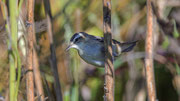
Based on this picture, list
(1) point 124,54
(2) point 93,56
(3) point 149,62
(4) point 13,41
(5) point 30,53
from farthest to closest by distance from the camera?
(1) point 124,54
(2) point 93,56
(3) point 149,62
(5) point 30,53
(4) point 13,41

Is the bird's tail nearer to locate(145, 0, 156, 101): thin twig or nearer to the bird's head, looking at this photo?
the bird's head

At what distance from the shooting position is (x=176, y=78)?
2299 mm

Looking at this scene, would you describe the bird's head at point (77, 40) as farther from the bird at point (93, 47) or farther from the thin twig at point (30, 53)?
the thin twig at point (30, 53)

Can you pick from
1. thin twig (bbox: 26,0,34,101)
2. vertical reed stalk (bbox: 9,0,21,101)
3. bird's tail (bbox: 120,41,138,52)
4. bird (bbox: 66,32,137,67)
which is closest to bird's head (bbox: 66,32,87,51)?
bird (bbox: 66,32,137,67)

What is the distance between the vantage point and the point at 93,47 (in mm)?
1901

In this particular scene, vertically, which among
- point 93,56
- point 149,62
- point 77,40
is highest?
point 77,40

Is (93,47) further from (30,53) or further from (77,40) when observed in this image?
(30,53)

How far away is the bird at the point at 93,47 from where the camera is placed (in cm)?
184

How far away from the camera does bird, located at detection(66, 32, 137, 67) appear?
1838 mm

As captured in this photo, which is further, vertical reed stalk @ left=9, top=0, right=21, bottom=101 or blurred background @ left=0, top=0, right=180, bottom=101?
blurred background @ left=0, top=0, right=180, bottom=101

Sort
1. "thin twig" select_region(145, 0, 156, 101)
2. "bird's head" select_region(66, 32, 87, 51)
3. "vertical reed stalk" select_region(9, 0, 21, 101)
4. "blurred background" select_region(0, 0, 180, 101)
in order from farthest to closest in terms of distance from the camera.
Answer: "blurred background" select_region(0, 0, 180, 101) → "bird's head" select_region(66, 32, 87, 51) → "thin twig" select_region(145, 0, 156, 101) → "vertical reed stalk" select_region(9, 0, 21, 101)

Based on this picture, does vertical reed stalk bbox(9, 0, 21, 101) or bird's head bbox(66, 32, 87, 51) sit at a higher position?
bird's head bbox(66, 32, 87, 51)

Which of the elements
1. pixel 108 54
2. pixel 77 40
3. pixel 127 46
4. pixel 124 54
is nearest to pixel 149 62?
pixel 108 54

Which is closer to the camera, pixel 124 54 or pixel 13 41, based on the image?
pixel 13 41
